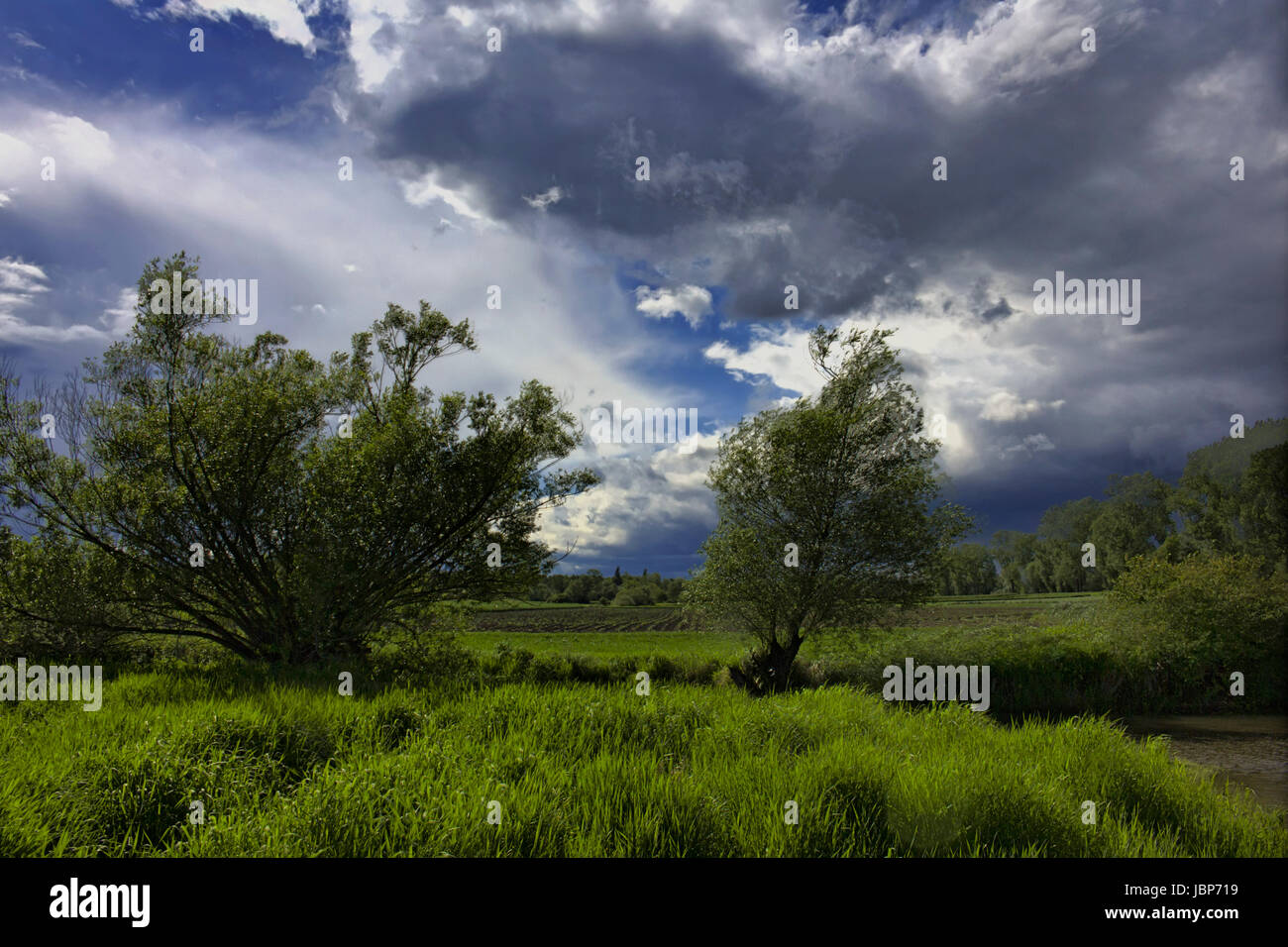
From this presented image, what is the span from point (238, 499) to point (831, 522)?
21184 millimetres

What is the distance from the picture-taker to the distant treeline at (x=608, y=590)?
92688 millimetres

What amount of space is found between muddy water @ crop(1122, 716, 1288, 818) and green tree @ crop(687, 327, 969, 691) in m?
8.78

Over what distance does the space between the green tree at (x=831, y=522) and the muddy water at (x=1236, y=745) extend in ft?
28.8

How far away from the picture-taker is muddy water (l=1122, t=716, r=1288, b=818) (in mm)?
17266

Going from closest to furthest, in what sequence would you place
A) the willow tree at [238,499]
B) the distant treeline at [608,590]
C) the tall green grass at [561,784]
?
the tall green grass at [561,784]
the willow tree at [238,499]
the distant treeline at [608,590]

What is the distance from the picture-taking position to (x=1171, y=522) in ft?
283

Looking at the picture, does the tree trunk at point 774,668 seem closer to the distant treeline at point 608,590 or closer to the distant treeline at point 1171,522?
the distant treeline at point 1171,522

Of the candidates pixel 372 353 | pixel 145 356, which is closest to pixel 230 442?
pixel 145 356

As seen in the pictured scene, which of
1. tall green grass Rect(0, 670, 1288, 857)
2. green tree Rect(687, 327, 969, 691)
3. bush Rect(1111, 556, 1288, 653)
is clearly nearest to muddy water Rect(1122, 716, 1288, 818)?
bush Rect(1111, 556, 1288, 653)

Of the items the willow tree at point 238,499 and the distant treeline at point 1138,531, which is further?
the distant treeline at point 1138,531

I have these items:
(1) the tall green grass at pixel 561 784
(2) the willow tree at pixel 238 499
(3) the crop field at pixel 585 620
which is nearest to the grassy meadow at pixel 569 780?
(1) the tall green grass at pixel 561 784

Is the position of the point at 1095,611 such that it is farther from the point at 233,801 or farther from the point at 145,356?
the point at 145,356

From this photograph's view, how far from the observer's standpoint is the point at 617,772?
638cm

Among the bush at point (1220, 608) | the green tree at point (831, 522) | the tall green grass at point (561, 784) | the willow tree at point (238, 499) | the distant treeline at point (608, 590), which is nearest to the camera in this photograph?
the tall green grass at point (561, 784)
